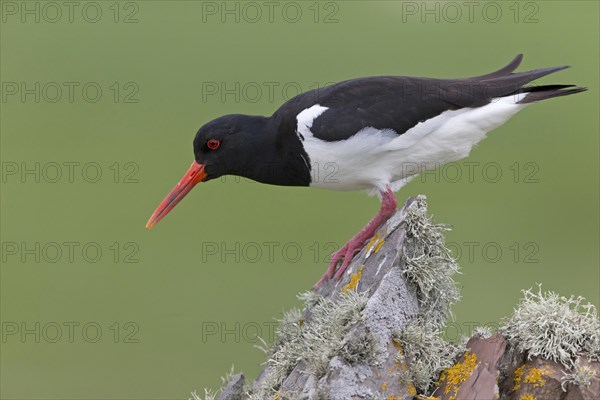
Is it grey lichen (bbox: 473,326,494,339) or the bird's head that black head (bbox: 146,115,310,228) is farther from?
grey lichen (bbox: 473,326,494,339)

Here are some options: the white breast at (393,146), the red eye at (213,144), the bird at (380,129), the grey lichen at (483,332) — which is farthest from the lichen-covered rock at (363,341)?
the red eye at (213,144)

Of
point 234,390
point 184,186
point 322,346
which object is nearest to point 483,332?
point 322,346

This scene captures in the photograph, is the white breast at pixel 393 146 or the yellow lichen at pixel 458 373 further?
the white breast at pixel 393 146

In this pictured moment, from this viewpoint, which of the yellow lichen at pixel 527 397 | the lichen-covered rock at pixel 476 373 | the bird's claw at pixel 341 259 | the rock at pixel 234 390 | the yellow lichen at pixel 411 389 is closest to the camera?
the lichen-covered rock at pixel 476 373

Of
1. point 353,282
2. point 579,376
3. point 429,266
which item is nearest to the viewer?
point 579,376

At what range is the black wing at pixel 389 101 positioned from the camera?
240 inches

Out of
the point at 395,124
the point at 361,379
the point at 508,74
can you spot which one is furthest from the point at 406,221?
the point at 508,74

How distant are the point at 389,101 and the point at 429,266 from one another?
2.03 m

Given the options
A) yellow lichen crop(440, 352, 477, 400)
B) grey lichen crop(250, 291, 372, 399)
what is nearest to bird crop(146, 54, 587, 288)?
grey lichen crop(250, 291, 372, 399)

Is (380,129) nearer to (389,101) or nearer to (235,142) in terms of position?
(389,101)

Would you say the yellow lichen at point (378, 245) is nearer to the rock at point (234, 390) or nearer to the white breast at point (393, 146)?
the rock at point (234, 390)

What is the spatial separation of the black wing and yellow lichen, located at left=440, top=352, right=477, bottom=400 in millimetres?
2373

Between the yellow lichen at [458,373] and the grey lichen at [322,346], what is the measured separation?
43cm

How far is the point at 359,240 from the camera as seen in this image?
5.91m
